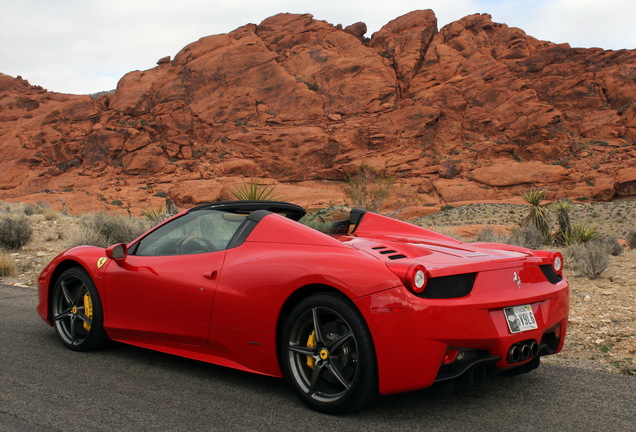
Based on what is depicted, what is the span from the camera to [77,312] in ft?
16.9

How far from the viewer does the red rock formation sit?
51.3 meters

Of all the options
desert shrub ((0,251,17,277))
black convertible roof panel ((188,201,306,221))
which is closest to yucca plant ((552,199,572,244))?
desert shrub ((0,251,17,277))

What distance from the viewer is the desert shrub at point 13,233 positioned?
13609 mm

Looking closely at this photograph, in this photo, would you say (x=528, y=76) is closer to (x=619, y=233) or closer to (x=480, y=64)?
(x=480, y=64)

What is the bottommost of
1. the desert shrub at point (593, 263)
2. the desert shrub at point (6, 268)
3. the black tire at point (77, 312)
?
the desert shrub at point (6, 268)

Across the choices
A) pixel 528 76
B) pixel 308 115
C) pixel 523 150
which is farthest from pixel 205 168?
pixel 528 76

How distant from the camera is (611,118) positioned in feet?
182

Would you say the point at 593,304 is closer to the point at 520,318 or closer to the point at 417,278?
the point at 520,318

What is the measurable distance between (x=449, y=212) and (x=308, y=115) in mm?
20604

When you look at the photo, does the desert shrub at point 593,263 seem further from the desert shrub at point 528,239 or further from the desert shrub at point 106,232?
the desert shrub at point 106,232

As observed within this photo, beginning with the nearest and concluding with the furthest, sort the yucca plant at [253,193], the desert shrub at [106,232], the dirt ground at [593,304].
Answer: the dirt ground at [593,304]
the desert shrub at [106,232]
the yucca plant at [253,193]

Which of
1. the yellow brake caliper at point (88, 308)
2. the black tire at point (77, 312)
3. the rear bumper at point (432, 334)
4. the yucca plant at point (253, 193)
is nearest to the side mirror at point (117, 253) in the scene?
the black tire at point (77, 312)

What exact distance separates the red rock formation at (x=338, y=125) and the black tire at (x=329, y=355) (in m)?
43.7

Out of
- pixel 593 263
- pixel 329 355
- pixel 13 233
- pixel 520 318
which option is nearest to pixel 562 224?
pixel 593 263
